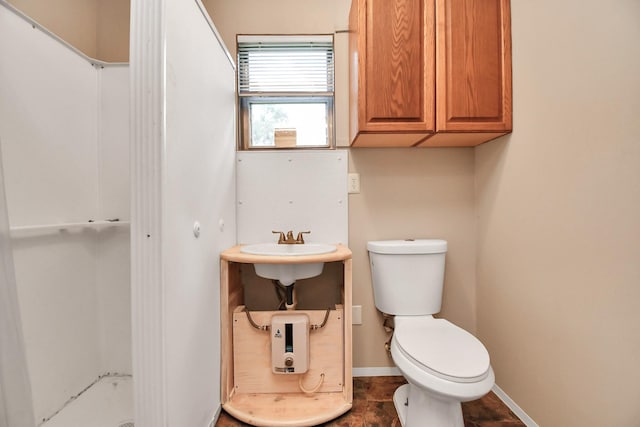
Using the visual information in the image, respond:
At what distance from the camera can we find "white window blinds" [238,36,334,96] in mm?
1726

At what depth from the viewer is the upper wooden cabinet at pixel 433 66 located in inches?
51.7

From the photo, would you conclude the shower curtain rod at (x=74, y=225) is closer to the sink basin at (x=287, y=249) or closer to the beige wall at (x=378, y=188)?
the sink basin at (x=287, y=249)

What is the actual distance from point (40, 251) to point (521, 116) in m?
2.16

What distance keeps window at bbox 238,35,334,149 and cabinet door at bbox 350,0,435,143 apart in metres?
0.44

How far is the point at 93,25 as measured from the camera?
5.15 ft

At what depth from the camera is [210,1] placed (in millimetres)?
1668

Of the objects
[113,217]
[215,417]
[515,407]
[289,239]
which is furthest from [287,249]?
[515,407]

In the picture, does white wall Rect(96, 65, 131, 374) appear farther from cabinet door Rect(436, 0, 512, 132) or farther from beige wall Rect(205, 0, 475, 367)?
cabinet door Rect(436, 0, 512, 132)

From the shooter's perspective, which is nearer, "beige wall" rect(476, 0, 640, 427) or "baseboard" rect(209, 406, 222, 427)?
"beige wall" rect(476, 0, 640, 427)

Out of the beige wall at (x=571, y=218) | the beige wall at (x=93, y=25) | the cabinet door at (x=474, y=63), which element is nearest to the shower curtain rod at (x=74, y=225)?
the beige wall at (x=93, y=25)

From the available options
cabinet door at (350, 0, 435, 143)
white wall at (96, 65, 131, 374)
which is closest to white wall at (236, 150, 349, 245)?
cabinet door at (350, 0, 435, 143)

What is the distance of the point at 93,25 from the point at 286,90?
3.62 ft

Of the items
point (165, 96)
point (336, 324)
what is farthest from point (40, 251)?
point (336, 324)

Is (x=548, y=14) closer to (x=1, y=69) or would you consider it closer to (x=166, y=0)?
(x=166, y=0)
